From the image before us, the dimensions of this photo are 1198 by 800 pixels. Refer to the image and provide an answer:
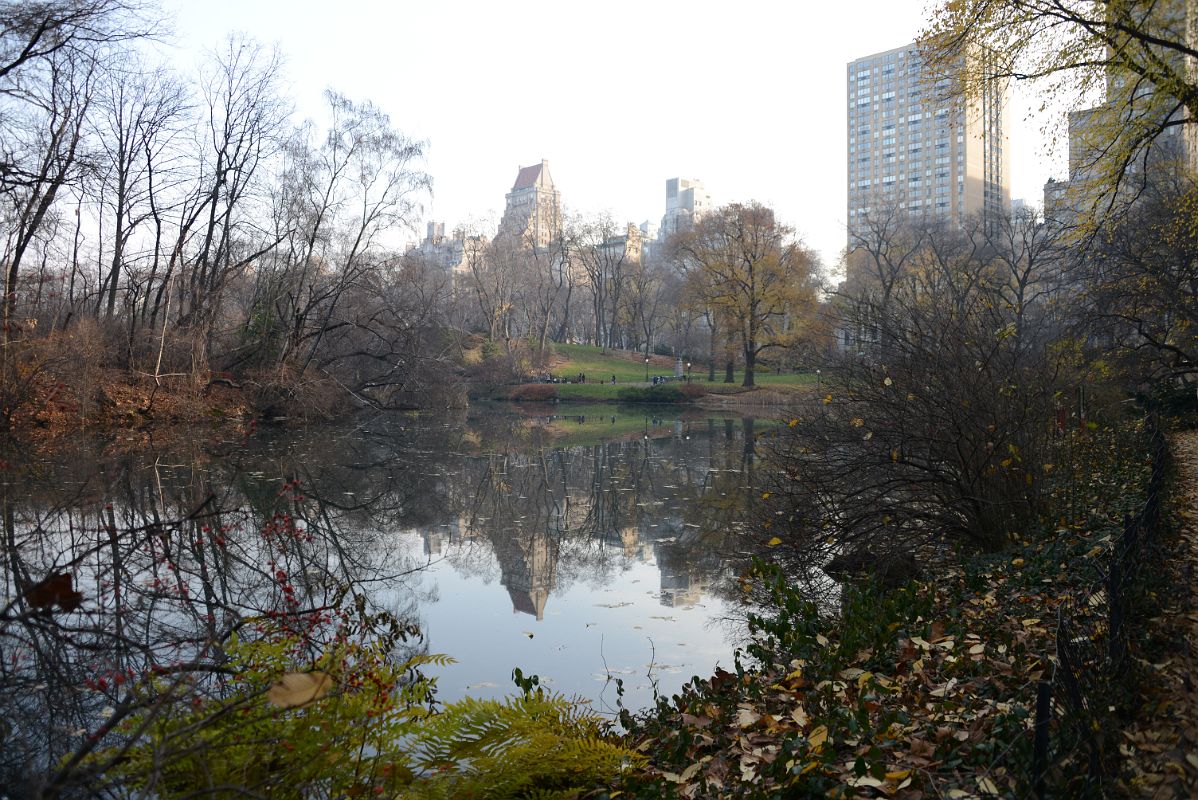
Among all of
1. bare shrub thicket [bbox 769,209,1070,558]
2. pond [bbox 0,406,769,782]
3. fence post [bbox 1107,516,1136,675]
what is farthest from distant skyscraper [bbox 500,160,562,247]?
fence post [bbox 1107,516,1136,675]

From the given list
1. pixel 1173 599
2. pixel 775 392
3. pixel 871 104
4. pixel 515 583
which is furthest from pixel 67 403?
pixel 871 104

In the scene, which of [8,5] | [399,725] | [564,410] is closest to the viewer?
[399,725]

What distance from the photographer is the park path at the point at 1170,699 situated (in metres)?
3.20

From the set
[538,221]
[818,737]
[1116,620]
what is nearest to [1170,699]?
[1116,620]

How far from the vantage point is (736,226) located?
51125mm

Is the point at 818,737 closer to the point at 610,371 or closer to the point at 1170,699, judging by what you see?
the point at 1170,699

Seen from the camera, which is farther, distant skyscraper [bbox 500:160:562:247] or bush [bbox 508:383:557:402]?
distant skyscraper [bbox 500:160:562:247]

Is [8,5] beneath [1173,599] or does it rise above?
above

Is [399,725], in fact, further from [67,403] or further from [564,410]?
[564,410]

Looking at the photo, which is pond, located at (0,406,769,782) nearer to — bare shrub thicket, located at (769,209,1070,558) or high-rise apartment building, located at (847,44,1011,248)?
bare shrub thicket, located at (769,209,1070,558)

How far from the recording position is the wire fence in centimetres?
290

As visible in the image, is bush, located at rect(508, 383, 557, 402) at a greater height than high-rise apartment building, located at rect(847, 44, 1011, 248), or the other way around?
high-rise apartment building, located at rect(847, 44, 1011, 248)

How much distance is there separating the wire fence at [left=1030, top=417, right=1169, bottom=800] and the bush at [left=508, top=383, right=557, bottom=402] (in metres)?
49.7

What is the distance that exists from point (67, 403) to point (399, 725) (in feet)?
88.4
